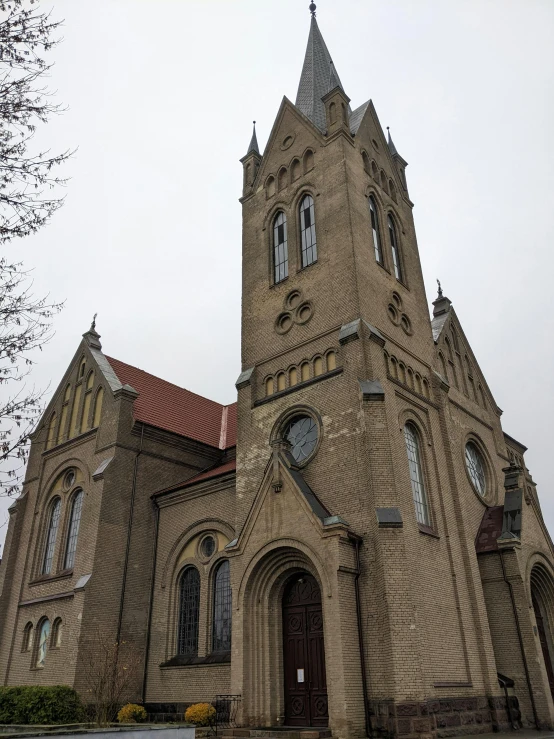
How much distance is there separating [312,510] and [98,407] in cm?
1323

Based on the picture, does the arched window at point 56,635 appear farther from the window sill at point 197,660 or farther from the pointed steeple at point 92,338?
the pointed steeple at point 92,338

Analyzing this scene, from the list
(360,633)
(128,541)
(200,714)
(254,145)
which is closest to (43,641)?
(128,541)

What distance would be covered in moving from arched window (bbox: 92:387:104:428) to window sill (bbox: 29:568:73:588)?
5969mm

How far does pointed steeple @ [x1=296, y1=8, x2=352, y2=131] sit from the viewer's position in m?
27.9

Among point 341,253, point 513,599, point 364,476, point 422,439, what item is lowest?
point 513,599

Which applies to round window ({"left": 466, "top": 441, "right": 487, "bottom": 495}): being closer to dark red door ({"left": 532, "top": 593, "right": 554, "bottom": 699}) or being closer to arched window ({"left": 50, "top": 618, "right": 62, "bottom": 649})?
dark red door ({"left": 532, "top": 593, "right": 554, "bottom": 699})

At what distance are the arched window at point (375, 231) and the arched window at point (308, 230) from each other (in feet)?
7.72

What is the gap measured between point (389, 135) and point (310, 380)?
15408mm

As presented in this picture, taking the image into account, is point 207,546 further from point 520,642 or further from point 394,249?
point 394,249

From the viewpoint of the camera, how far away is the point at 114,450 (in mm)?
24234

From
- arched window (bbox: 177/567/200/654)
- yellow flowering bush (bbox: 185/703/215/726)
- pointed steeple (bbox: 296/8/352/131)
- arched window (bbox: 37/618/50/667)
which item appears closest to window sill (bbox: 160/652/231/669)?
arched window (bbox: 177/567/200/654)

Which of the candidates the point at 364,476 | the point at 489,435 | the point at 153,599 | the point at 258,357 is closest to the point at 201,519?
the point at 153,599

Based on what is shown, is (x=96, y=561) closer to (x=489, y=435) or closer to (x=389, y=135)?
(x=489, y=435)

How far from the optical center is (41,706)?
17.3 m
